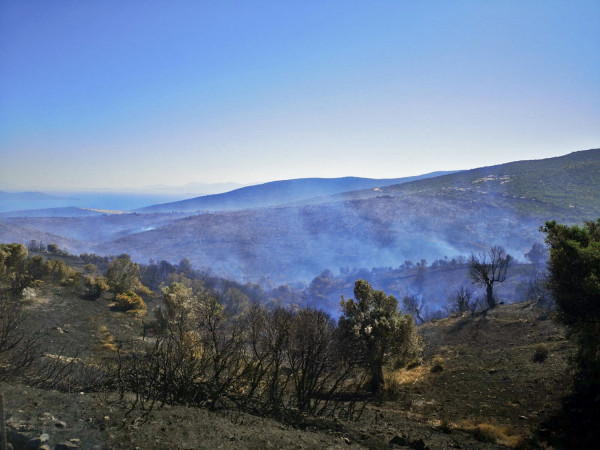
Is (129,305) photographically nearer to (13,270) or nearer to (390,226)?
(13,270)

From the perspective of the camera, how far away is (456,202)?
395 feet

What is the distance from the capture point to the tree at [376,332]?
603 inches

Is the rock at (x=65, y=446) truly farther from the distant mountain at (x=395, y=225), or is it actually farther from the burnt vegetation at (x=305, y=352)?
the distant mountain at (x=395, y=225)

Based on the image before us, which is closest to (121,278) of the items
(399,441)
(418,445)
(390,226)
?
(399,441)

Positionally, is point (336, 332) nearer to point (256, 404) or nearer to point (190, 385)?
point (256, 404)

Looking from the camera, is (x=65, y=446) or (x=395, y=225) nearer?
(x=65, y=446)

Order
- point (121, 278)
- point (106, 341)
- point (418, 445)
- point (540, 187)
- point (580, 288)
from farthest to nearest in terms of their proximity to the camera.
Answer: point (540, 187) < point (121, 278) < point (106, 341) < point (580, 288) < point (418, 445)

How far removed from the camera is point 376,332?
1566cm

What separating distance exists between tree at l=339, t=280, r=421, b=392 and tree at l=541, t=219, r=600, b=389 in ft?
21.6

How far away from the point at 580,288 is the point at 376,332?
797cm

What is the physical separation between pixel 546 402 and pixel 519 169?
121 metres

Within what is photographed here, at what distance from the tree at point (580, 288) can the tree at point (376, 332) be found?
6.57 m

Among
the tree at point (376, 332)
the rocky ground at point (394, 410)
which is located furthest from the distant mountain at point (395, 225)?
the tree at point (376, 332)

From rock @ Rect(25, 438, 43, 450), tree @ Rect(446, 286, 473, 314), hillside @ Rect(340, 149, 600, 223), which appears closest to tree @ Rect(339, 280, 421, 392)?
rock @ Rect(25, 438, 43, 450)
